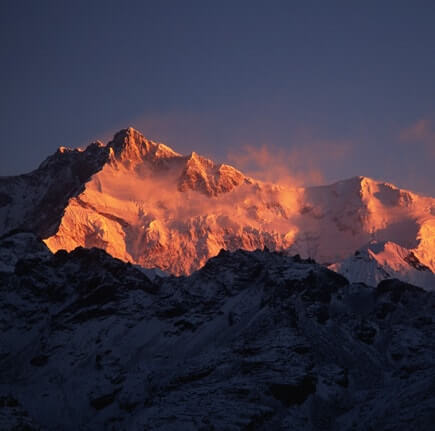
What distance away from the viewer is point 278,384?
6550 inches

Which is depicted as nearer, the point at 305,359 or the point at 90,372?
the point at 305,359

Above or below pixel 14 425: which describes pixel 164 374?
Result: above

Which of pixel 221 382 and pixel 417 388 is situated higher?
pixel 221 382

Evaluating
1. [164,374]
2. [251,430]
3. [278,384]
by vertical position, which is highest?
[164,374]

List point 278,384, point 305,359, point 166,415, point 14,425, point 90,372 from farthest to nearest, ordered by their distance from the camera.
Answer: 1. point 90,372
2. point 305,359
3. point 278,384
4. point 166,415
5. point 14,425

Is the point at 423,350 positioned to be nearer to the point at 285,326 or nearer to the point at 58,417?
the point at 285,326

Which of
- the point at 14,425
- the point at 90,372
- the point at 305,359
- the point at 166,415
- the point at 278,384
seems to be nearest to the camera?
the point at 14,425

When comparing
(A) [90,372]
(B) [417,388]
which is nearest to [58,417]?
(A) [90,372]

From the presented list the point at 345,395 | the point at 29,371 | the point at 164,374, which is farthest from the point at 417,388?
the point at 29,371

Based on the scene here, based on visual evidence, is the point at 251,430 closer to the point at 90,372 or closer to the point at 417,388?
the point at 417,388

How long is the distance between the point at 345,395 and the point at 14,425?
2612 inches

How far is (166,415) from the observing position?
156125 millimetres

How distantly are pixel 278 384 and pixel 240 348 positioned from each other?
2090 cm

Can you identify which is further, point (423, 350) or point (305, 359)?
point (423, 350)
